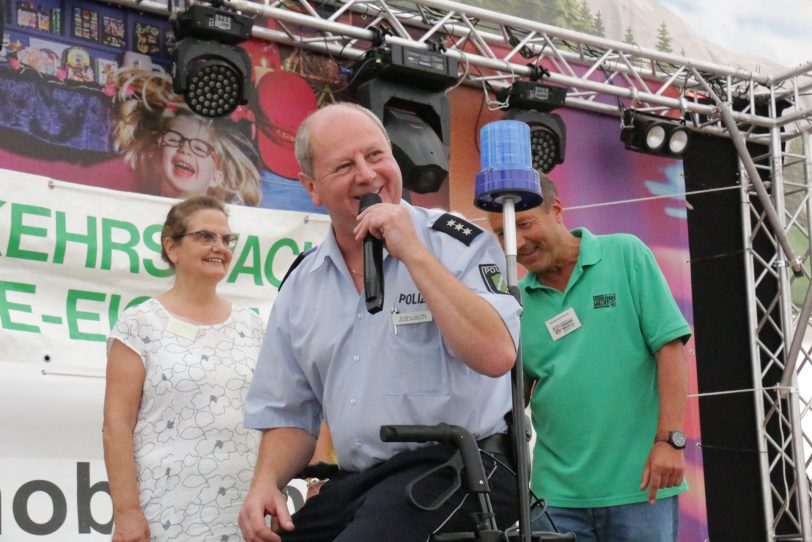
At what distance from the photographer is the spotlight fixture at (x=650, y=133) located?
633 centimetres

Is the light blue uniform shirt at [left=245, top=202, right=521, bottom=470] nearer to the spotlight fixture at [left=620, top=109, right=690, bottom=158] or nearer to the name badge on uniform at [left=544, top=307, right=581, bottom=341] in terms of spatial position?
the name badge on uniform at [left=544, top=307, right=581, bottom=341]

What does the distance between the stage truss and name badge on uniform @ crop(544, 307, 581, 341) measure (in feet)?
8.01

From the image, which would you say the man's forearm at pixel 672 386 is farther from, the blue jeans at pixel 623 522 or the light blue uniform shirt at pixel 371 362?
the light blue uniform shirt at pixel 371 362

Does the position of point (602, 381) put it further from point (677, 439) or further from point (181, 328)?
point (181, 328)

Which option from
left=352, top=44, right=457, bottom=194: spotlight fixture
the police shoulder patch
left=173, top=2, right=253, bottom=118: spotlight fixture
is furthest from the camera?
left=352, top=44, right=457, bottom=194: spotlight fixture

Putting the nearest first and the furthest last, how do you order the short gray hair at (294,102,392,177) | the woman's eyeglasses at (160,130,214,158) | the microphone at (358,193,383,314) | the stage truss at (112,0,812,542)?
the microphone at (358,193,383,314) < the short gray hair at (294,102,392,177) < the woman's eyeglasses at (160,130,214,158) < the stage truss at (112,0,812,542)

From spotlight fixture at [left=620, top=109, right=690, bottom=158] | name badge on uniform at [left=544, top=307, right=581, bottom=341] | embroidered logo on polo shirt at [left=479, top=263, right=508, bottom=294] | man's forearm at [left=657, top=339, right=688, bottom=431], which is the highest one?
spotlight fixture at [left=620, top=109, right=690, bottom=158]

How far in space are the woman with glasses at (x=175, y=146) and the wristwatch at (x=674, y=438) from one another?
2.71 metres

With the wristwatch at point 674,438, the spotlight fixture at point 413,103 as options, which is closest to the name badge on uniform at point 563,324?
the wristwatch at point 674,438

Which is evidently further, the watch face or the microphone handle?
the watch face

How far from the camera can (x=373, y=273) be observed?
200 centimetres

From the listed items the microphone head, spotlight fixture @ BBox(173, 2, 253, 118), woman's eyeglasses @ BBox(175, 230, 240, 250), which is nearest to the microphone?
the microphone head

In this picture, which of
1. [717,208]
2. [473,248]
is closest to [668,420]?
[473,248]

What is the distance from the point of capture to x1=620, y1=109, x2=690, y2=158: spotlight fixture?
6328 mm
